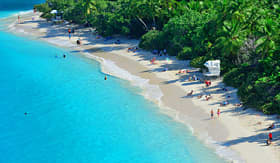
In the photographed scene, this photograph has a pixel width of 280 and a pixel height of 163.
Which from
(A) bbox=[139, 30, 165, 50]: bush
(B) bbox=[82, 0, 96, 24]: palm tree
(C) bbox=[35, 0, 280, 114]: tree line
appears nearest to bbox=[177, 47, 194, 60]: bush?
(C) bbox=[35, 0, 280, 114]: tree line

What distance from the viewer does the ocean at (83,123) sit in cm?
2970

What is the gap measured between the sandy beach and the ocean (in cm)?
136

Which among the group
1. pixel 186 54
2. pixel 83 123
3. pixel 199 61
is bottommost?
pixel 83 123

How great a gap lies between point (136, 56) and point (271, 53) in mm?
24858

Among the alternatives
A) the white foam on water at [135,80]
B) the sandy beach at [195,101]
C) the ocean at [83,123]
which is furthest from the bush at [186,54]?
the ocean at [83,123]

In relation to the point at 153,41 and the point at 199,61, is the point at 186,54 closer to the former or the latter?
the point at 199,61

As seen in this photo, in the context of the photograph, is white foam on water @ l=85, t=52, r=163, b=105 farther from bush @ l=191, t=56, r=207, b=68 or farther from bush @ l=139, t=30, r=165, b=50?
bush @ l=139, t=30, r=165, b=50

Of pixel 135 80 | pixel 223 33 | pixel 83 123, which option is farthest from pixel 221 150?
pixel 135 80

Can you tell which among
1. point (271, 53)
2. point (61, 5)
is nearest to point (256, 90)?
point (271, 53)

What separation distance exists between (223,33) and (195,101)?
9.96 meters

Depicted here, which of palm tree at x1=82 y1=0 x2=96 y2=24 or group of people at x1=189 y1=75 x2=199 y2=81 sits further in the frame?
palm tree at x1=82 y1=0 x2=96 y2=24

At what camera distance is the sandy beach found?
28528 millimetres

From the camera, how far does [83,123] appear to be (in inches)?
1412

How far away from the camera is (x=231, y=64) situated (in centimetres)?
4212
